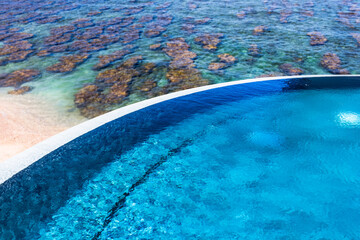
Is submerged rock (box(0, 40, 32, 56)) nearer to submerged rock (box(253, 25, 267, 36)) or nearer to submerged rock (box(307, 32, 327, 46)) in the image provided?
submerged rock (box(253, 25, 267, 36))

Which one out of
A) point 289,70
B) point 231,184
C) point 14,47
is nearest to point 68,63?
point 14,47

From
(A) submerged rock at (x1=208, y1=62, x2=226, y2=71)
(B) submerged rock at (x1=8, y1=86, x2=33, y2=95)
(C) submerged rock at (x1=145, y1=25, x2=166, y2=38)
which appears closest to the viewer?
(B) submerged rock at (x1=8, y1=86, x2=33, y2=95)

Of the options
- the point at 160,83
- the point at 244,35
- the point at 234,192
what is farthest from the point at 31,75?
the point at 244,35

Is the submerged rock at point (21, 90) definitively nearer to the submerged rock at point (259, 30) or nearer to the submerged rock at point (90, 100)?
the submerged rock at point (90, 100)

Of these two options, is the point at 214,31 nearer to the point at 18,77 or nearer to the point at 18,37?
the point at 18,77

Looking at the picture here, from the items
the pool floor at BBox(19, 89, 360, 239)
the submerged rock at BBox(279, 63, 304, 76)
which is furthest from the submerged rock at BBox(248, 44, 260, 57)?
the pool floor at BBox(19, 89, 360, 239)

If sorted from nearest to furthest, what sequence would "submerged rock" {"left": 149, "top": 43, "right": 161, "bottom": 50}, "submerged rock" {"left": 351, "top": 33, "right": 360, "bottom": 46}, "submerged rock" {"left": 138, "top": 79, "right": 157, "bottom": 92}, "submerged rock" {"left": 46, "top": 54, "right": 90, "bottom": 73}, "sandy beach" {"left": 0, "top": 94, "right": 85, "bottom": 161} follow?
1. "sandy beach" {"left": 0, "top": 94, "right": 85, "bottom": 161}
2. "submerged rock" {"left": 138, "top": 79, "right": 157, "bottom": 92}
3. "submerged rock" {"left": 46, "top": 54, "right": 90, "bottom": 73}
4. "submerged rock" {"left": 149, "top": 43, "right": 161, "bottom": 50}
5. "submerged rock" {"left": 351, "top": 33, "right": 360, "bottom": 46}

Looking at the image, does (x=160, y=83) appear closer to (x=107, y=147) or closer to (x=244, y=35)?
(x=107, y=147)
